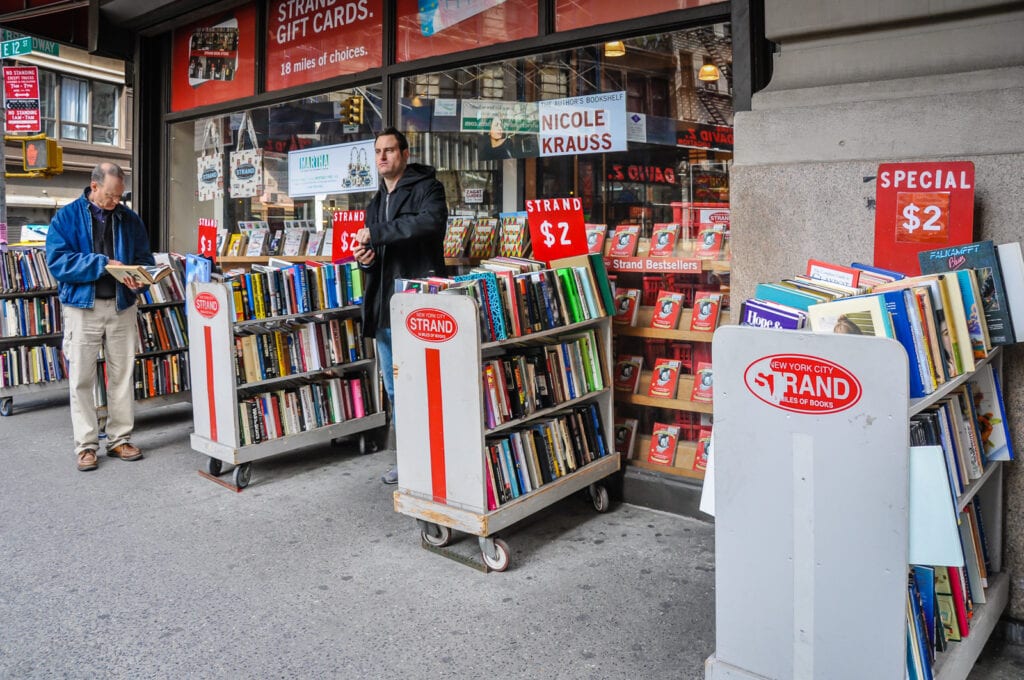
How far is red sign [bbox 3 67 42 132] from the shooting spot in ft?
32.5

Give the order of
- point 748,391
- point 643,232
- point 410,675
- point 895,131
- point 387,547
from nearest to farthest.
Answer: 1. point 748,391
2. point 410,675
3. point 895,131
4. point 387,547
5. point 643,232

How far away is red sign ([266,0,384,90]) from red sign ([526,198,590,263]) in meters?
2.66

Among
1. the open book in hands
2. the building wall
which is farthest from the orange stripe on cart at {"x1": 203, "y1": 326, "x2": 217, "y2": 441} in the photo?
the building wall

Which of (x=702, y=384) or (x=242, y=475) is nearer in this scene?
(x=702, y=384)

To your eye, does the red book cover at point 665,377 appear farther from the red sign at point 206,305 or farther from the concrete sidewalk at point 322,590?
the red sign at point 206,305

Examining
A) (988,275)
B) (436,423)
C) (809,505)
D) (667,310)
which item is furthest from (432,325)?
(988,275)

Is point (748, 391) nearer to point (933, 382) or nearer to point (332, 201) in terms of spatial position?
point (933, 382)

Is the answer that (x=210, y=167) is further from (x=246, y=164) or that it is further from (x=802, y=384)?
(x=802, y=384)

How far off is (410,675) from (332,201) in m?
4.80

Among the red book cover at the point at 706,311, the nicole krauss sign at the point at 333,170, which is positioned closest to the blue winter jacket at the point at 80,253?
the nicole krauss sign at the point at 333,170

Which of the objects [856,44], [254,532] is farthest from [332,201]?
[856,44]

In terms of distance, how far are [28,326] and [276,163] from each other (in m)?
2.68

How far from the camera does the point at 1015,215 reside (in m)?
2.95

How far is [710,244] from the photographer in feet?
14.7
